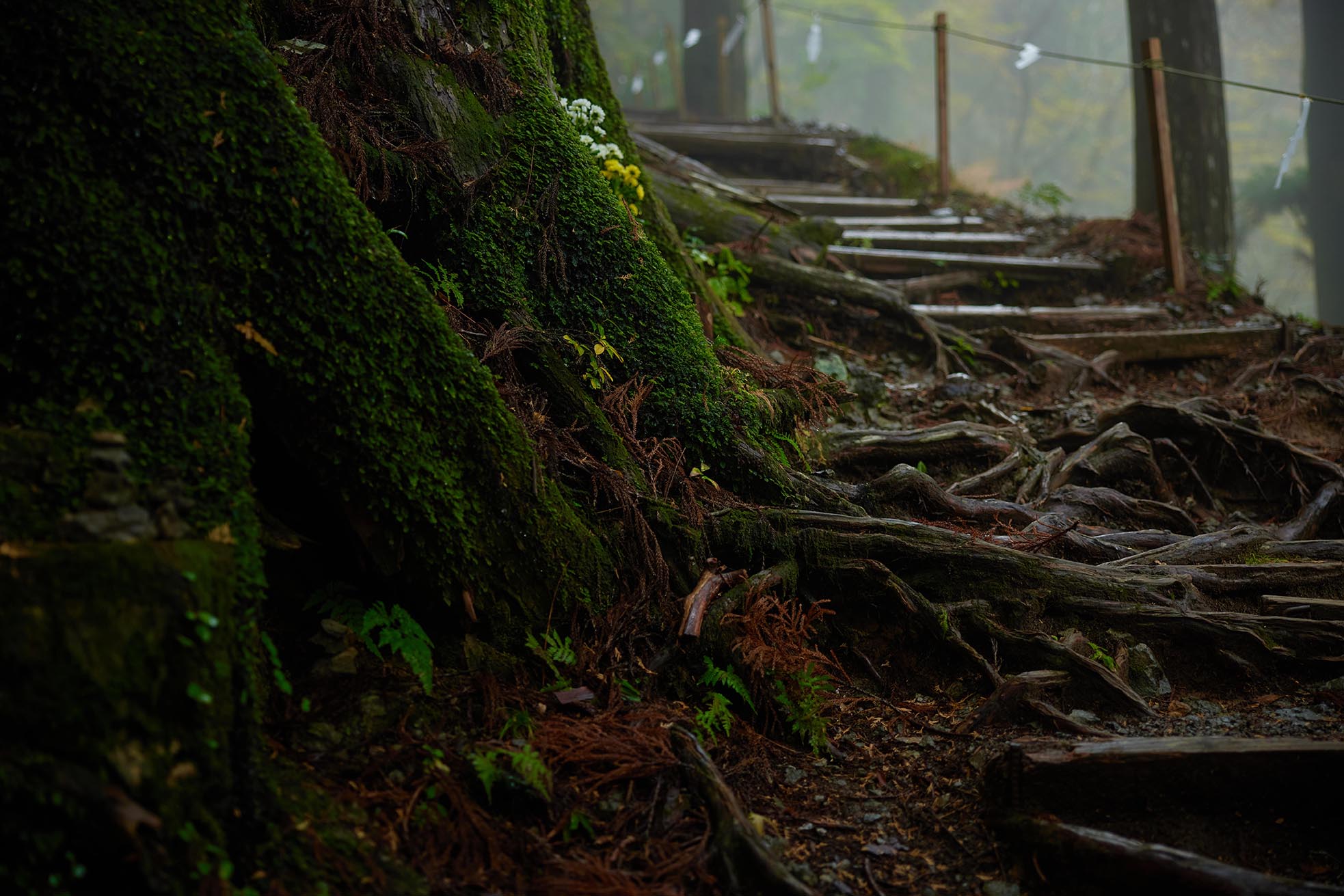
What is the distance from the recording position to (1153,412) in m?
5.59

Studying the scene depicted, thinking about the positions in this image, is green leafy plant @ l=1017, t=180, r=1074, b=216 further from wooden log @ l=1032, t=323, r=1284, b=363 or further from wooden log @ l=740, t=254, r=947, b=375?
wooden log @ l=740, t=254, r=947, b=375

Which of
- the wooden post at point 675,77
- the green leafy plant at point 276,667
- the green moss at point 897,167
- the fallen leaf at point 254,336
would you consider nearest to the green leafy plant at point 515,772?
the green leafy plant at point 276,667

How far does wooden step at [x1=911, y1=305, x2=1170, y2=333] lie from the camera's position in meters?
7.50

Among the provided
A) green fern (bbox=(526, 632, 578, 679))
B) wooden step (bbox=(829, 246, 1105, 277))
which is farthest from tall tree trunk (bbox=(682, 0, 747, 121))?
green fern (bbox=(526, 632, 578, 679))

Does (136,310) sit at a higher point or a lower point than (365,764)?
higher

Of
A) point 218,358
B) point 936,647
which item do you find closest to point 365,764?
point 218,358

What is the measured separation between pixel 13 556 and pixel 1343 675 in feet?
15.4

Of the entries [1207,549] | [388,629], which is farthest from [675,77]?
[388,629]

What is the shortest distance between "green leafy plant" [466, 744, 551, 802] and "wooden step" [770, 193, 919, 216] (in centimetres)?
844

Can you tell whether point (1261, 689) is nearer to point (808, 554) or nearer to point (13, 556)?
point (808, 554)

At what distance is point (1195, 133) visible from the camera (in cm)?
995

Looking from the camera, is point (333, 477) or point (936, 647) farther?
point (936, 647)

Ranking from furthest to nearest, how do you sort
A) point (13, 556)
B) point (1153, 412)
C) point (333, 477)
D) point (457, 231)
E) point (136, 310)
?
point (1153, 412)
point (457, 231)
point (333, 477)
point (136, 310)
point (13, 556)

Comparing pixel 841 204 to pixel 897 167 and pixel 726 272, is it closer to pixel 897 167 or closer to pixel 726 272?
pixel 897 167
